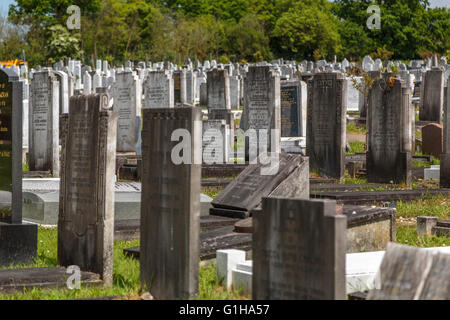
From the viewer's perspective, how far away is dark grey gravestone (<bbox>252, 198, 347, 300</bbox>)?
4.67 meters

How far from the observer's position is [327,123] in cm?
1422

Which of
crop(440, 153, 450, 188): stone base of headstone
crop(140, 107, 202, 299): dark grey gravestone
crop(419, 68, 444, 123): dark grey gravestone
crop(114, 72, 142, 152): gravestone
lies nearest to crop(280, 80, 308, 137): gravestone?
crop(114, 72, 142, 152): gravestone

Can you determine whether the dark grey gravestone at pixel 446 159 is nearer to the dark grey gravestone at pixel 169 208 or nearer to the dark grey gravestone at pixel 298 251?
the dark grey gravestone at pixel 169 208

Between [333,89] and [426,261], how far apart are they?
986 cm

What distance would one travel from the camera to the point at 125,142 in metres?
17.5

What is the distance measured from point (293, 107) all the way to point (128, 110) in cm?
375

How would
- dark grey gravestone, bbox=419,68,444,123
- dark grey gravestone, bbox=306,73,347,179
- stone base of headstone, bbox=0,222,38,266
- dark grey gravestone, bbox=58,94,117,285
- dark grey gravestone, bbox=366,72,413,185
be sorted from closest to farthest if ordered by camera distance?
1. dark grey gravestone, bbox=58,94,117,285
2. stone base of headstone, bbox=0,222,38,266
3. dark grey gravestone, bbox=366,72,413,185
4. dark grey gravestone, bbox=306,73,347,179
5. dark grey gravestone, bbox=419,68,444,123

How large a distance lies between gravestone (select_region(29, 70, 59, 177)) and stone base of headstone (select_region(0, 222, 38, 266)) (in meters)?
6.78

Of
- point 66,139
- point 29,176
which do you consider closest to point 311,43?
point 29,176

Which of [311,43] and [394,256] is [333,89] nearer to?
[394,256]

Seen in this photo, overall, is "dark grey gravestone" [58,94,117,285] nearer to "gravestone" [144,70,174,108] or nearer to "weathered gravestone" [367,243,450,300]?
"weathered gravestone" [367,243,450,300]
